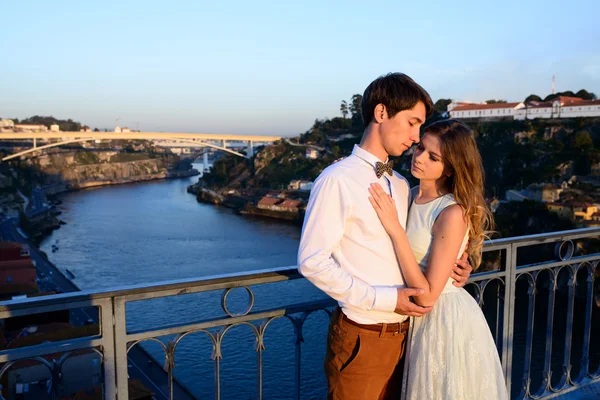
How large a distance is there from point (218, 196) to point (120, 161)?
1026 inches

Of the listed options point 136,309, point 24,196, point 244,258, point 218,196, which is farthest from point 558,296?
point 24,196

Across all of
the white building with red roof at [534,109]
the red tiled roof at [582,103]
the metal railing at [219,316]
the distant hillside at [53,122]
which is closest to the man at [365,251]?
the metal railing at [219,316]

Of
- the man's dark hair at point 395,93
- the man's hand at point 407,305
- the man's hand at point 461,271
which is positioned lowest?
the man's hand at point 407,305

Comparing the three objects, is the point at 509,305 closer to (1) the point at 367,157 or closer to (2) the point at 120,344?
(1) the point at 367,157

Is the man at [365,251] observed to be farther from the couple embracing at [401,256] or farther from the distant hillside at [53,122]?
the distant hillside at [53,122]

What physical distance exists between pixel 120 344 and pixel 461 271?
65 cm

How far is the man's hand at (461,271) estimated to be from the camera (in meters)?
1.02

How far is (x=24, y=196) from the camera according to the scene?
36.6 m

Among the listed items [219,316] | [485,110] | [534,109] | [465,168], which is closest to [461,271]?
[465,168]

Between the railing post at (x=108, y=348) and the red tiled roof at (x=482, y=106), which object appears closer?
the railing post at (x=108, y=348)

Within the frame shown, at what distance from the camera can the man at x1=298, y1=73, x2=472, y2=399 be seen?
2.93 ft

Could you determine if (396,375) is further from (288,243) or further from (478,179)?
(288,243)

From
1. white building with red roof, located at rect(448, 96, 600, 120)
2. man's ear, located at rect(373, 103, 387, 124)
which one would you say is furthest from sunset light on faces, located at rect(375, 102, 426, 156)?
white building with red roof, located at rect(448, 96, 600, 120)

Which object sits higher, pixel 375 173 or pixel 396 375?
pixel 375 173
